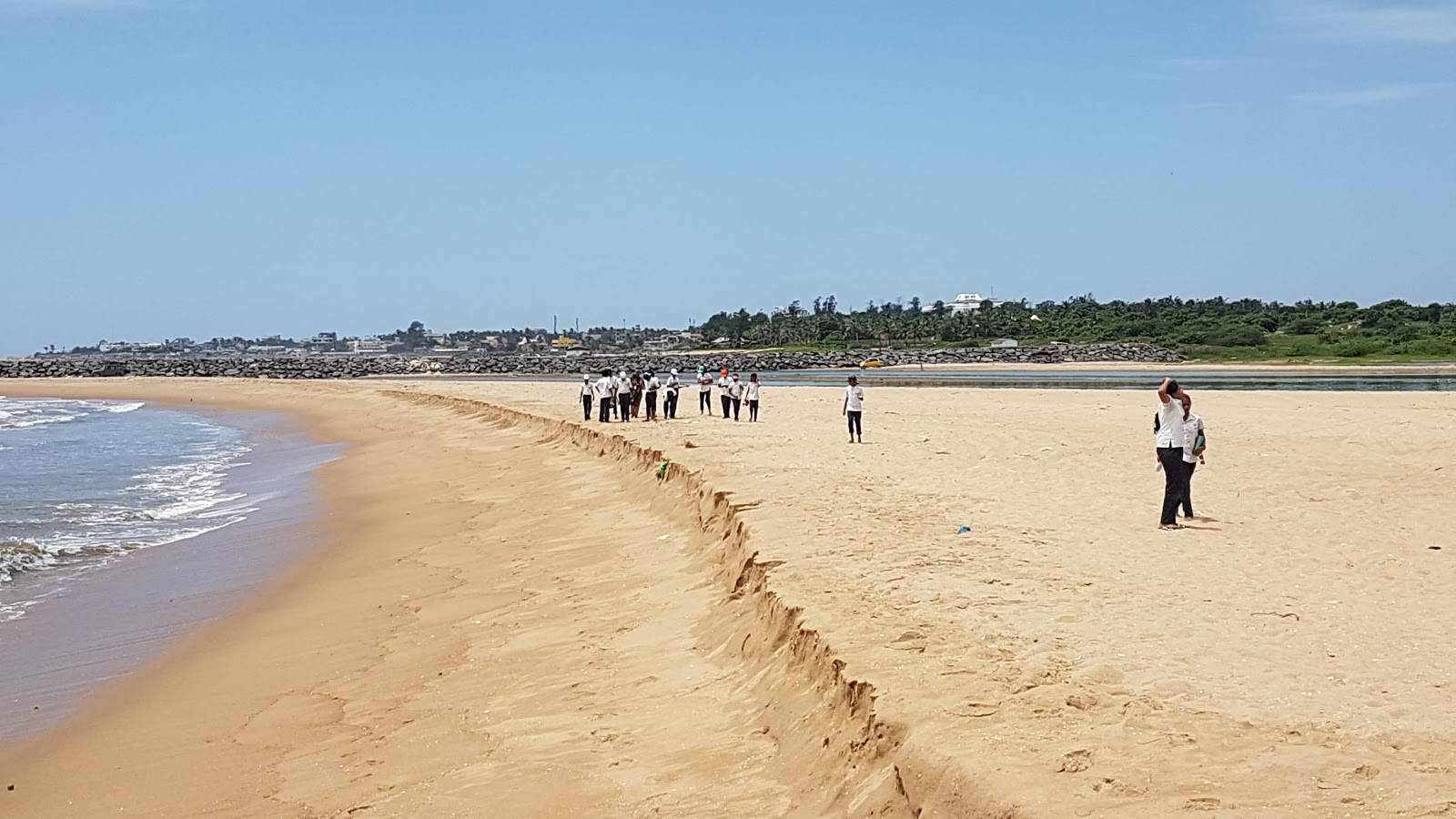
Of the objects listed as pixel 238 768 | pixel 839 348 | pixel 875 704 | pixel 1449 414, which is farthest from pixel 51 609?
pixel 839 348

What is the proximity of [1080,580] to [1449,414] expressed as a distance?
940 inches

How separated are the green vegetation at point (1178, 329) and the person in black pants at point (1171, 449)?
6546 cm

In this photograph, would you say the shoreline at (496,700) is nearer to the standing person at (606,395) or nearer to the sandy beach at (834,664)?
the sandy beach at (834,664)

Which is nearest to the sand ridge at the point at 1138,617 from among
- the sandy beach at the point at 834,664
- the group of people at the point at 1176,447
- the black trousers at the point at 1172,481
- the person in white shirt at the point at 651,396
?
the sandy beach at the point at 834,664

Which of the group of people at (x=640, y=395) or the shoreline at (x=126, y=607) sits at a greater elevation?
the group of people at (x=640, y=395)

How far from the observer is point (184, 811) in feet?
22.7

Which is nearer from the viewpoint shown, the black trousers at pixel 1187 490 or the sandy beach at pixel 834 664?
the sandy beach at pixel 834 664

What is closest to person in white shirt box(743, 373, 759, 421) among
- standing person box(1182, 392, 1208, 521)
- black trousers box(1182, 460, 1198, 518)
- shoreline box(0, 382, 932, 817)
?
shoreline box(0, 382, 932, 817)

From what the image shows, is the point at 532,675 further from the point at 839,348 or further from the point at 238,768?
the point at 839,348

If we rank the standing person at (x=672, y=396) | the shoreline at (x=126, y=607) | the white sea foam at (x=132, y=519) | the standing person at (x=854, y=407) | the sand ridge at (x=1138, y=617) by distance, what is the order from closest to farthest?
the sand ridge at (x=1138, y=617)
the shoreline at (x=126, y=607)
the white sea foam at (x=132, y=519)
the standing person at (x=854, y=407)
the standing person at (x=672, y=396)

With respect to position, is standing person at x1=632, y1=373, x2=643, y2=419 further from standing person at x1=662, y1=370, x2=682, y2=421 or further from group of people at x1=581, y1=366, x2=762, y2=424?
standing person at x1=662, y1=370, x2=682, y2=421

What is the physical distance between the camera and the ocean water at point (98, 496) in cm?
1521

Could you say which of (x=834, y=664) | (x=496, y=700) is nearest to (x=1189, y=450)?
(x=834, y=664)

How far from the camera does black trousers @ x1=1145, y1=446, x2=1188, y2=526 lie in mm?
12102
